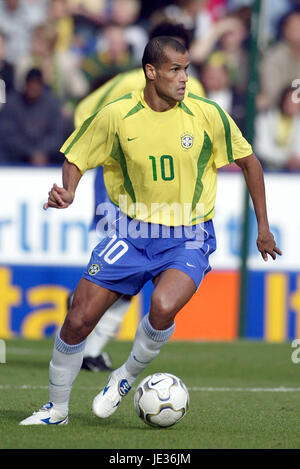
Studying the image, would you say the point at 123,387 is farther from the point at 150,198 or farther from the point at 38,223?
the point at 38,223

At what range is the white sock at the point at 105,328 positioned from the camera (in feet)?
27.2

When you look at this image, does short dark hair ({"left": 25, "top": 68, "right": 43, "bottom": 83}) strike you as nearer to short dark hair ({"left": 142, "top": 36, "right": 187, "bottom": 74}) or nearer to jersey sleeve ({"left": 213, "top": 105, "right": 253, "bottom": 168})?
short dark hair ({"left": 142, "top": 36, "right": 187, "bottom": 74})

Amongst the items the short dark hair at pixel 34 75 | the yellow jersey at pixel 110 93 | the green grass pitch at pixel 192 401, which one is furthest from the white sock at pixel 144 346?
the short dark hair at pixel 34 75

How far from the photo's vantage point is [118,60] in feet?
36.8

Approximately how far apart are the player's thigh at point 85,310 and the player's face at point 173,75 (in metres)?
1.15

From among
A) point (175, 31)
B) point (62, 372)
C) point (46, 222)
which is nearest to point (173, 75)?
point (62, 372)

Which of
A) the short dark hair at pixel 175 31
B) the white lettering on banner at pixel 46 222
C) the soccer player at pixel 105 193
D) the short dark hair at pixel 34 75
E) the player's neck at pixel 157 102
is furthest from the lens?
the short dark hair at pixel 34 75

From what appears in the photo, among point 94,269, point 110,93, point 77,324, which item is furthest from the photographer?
point 110,93

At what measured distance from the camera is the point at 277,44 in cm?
1163

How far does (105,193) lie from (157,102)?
8.52 feet

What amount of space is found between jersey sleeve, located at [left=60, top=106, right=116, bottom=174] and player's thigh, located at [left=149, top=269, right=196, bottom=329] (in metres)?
0.79

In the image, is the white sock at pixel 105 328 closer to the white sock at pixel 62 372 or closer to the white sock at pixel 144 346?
the white sock at pixel 144 346
